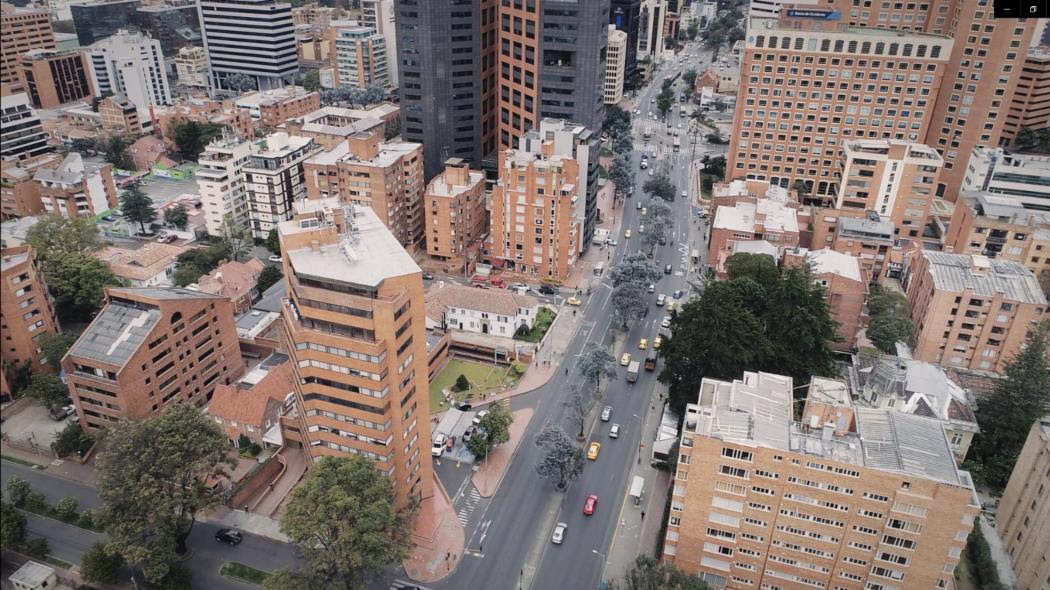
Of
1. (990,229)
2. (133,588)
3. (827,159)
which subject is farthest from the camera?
(827,159)

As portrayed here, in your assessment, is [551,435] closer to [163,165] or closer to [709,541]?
[709,541]

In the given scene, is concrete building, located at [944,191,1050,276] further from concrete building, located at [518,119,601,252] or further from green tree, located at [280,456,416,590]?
green tree, located at [280,456,416,590]

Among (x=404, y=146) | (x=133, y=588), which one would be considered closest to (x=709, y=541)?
(x=133, y=588)

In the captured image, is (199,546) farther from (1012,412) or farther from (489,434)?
(1012,412)

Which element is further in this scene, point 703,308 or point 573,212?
point 573,212


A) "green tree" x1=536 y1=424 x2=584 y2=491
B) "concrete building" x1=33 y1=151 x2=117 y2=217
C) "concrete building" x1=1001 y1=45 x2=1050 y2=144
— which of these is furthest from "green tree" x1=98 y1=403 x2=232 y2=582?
"concrete building" x1=1001 y1=45 x2=1050 y2=144
